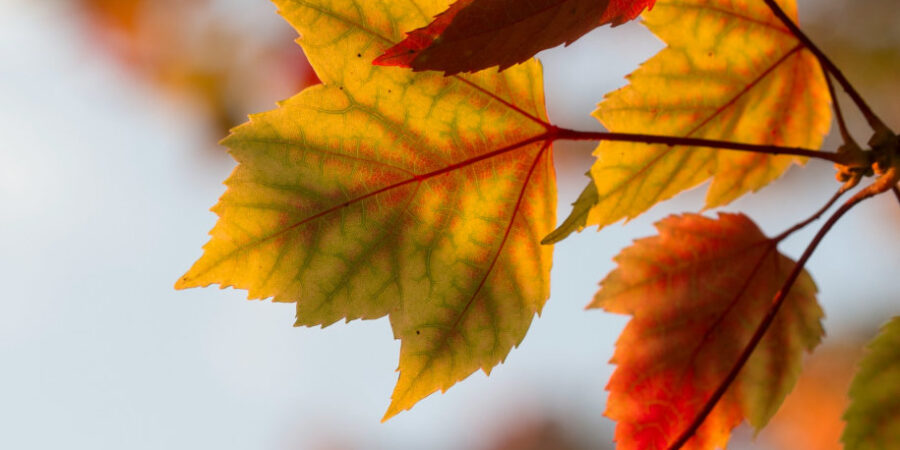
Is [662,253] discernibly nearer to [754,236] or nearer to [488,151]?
[754,236]

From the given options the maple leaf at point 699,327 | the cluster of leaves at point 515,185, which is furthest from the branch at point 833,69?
the maple leaf at point 699,327

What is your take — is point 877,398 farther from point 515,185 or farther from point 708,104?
point 515,185

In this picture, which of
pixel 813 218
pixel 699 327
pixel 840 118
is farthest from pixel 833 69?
pixel 699 327

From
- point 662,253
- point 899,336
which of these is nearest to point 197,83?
point 662,253

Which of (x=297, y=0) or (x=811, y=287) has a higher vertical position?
(x=297, y=0)

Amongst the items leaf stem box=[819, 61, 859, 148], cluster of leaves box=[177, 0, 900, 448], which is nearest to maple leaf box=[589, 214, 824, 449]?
cluster of leaves box=[177, 0, 900, 448]

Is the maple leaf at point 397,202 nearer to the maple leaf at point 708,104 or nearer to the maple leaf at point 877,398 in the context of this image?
the maple leaf at point 708,104

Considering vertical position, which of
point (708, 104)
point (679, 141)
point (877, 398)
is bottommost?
point (877, 398)
